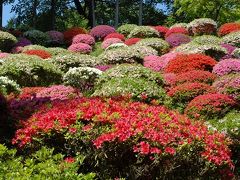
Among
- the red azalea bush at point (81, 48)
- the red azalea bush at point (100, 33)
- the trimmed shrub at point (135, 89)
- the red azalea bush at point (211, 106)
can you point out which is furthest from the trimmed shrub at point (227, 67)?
the red azalea bush at point (100, 33)

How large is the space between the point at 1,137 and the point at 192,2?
2545 cm

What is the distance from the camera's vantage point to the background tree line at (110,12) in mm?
31734

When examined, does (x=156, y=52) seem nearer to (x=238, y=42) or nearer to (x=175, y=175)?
(x=238, y=42)

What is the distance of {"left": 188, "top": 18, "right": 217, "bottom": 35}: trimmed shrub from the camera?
2541 centimetres

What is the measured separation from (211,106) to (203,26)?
620 inches

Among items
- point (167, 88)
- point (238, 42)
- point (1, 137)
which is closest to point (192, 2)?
point (238, 42)

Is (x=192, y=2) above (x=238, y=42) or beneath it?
above

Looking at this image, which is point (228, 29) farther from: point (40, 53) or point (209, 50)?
point (40, 53)

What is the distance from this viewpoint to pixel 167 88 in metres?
12.6

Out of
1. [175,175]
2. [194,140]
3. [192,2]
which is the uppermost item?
[192,2]

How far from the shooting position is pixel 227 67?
14.3 metres

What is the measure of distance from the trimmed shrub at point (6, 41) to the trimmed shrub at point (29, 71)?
28.4ft

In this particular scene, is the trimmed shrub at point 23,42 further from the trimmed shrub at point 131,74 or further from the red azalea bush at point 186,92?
the red azalea bush at point 186,92

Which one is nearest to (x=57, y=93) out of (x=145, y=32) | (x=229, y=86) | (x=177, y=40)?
(x=229, y=86)
